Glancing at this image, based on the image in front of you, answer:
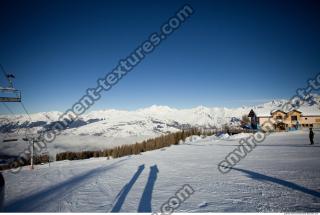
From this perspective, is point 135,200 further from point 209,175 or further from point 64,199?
point 209,175

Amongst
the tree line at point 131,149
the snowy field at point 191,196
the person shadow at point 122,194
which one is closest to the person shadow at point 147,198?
the snowy field at point 191,196

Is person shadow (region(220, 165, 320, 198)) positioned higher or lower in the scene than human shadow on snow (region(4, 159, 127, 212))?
higher

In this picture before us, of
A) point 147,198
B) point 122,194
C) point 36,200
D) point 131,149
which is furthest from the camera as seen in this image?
point 131,149

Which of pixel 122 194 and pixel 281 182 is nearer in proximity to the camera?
pixel 122 194

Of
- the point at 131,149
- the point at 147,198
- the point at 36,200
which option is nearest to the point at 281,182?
the point at 147,198

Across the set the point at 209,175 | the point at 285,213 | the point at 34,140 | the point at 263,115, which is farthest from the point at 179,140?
the point at 263,115

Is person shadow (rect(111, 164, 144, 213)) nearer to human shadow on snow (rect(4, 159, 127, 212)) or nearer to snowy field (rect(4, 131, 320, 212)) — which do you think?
snowy field (rect(4, 131, 320, 212))

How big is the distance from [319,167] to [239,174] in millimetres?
3245

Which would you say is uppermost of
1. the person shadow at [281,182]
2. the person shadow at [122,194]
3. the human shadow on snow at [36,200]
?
the person shadow at [281,182]

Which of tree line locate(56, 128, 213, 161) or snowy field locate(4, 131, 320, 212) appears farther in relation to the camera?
tree line locate(56, 128, 213, 161)

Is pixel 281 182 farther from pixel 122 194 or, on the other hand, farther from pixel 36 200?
pixel 36 200

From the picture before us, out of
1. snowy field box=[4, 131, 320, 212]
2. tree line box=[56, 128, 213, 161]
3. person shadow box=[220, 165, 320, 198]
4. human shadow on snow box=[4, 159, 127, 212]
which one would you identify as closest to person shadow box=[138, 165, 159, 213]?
snowy field box=[4, 131, 320, 212]

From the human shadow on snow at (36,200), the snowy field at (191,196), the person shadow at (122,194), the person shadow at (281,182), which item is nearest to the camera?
the snowy field at (191,196)

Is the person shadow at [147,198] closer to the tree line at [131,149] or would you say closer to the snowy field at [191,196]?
the snowy field at [191,196]
